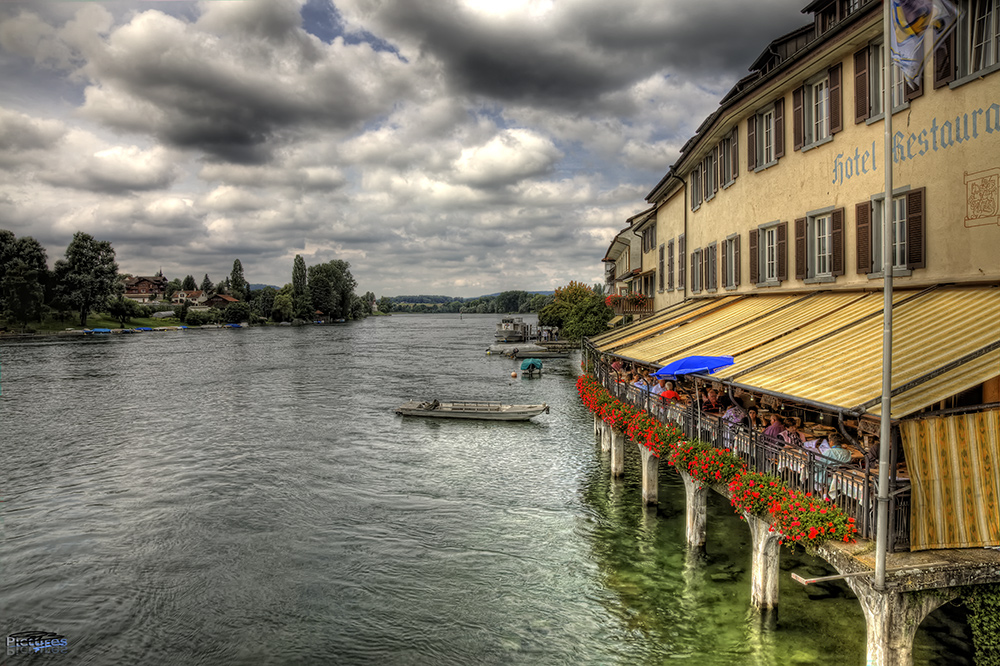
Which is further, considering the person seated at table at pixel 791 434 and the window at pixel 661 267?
the window at pixel 661 267

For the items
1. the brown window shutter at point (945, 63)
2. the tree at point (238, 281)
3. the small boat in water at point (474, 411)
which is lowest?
the small boat in water at point (474, 411)

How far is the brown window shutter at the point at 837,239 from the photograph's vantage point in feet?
52.0

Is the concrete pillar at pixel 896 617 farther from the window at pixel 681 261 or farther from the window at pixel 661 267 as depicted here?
the window at pixel 661 267

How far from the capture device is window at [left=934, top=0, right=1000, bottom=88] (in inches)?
439

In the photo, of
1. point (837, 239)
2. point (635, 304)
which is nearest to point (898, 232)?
point (837, 239)

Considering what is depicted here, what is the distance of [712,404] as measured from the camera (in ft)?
56.1

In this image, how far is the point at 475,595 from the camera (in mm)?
15812

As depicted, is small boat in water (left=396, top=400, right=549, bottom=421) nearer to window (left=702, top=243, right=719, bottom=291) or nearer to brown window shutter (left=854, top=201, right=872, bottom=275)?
window (left=702, top=243, right=719, bottom=291)

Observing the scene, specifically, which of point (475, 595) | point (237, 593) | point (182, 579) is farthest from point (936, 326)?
point (182, 579)

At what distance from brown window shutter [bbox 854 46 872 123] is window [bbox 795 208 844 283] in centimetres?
230

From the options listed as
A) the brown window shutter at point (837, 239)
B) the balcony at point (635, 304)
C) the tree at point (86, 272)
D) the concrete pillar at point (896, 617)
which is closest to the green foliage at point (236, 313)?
the tree at point (86, 272)

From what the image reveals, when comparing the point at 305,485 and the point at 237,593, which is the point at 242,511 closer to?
the point at 305,485

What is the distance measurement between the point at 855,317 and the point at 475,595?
11.1m

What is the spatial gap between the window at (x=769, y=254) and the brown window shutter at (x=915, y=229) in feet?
17.9
